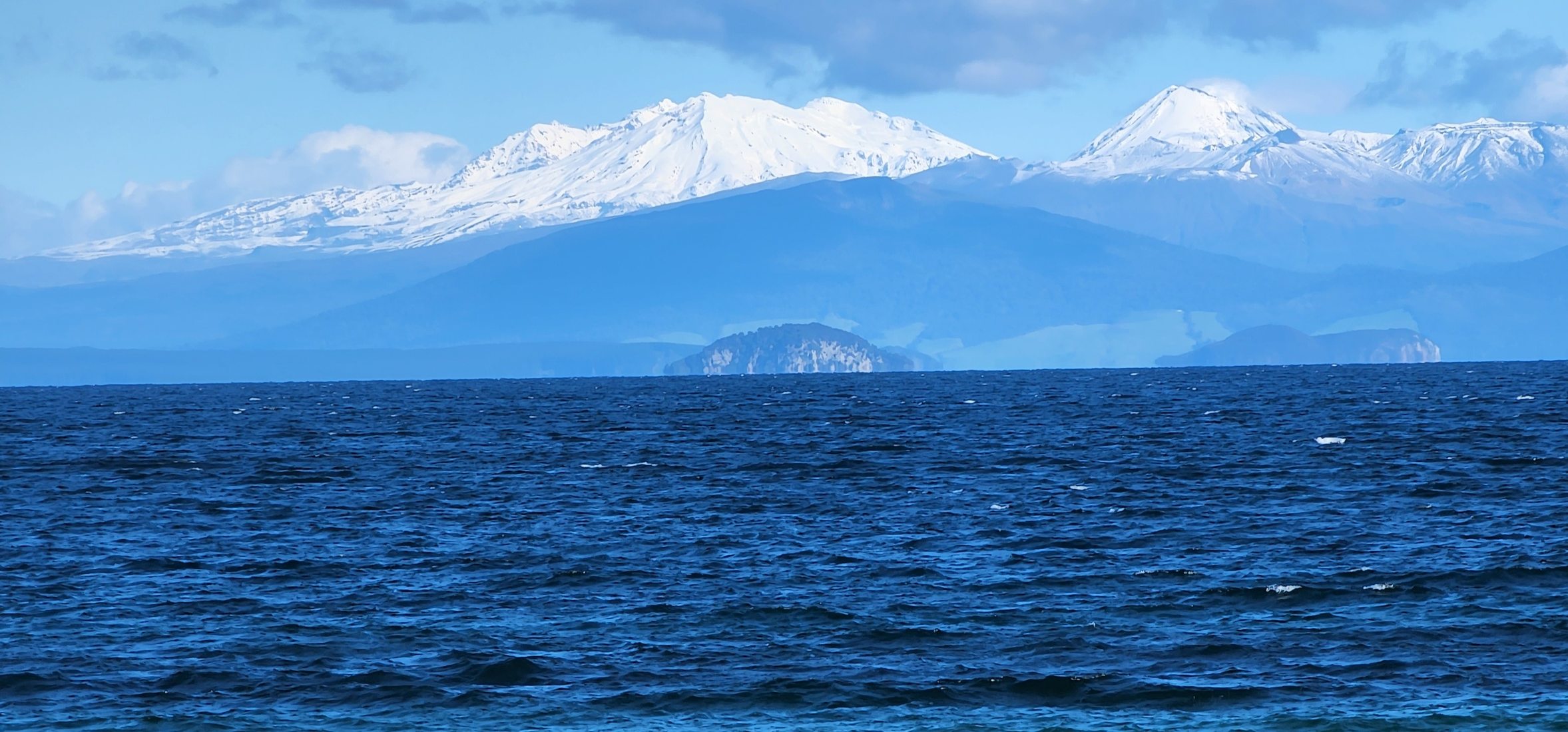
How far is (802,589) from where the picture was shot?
126 feet

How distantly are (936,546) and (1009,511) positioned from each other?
8177 mm

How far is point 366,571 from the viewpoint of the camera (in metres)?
41.6

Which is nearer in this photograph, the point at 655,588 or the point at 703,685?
the point at 703,685

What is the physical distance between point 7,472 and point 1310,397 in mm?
96635

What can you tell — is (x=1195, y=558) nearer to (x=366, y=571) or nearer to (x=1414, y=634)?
(x=1414, y=634)

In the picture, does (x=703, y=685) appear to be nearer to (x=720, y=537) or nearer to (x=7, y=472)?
(x=720, y=537)

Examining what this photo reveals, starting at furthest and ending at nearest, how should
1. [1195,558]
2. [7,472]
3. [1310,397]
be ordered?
[1310,397]
[7,472]
[1195,558]

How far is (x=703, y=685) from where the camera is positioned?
96.6ft

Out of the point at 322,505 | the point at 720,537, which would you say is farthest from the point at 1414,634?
the point at 322,505

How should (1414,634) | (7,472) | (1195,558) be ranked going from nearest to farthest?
1. (1414,634)
2. (1195,558)
3. (7,472)

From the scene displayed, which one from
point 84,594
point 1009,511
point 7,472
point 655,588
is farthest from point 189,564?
point 7,472

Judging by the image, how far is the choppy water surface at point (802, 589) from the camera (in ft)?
92.7

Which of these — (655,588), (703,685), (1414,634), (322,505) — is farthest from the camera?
(322,505)

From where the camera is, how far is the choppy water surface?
28266 mm
